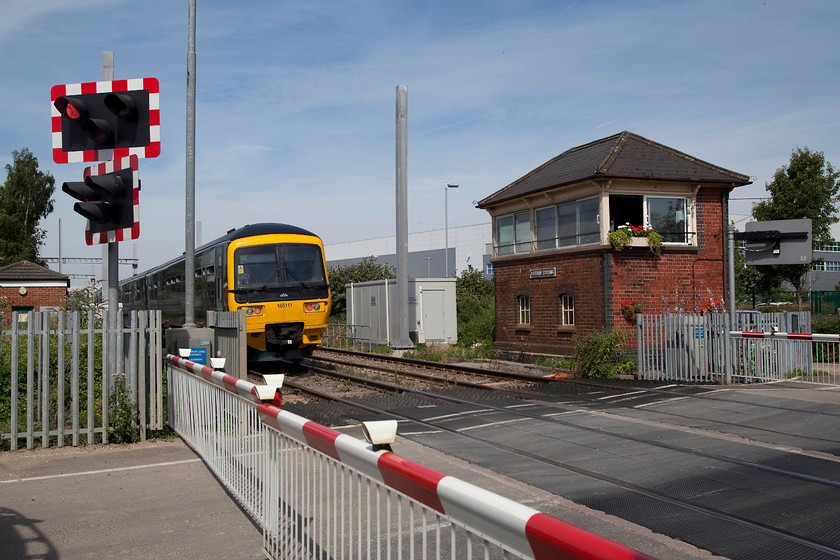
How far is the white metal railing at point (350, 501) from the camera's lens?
2107 mm

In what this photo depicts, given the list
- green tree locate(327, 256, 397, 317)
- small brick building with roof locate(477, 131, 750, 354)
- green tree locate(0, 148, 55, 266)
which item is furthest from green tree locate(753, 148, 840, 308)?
green tree locate(0, 148, 55, 266)

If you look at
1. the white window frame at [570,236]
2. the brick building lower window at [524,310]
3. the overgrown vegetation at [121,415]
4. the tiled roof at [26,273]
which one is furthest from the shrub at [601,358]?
the tiled roof at [26,273]

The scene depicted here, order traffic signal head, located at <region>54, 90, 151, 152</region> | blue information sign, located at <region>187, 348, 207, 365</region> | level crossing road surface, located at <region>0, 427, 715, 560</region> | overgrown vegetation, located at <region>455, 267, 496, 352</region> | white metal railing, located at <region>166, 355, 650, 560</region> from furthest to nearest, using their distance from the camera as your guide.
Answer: overgrown vegetation, located at <region>455, 267, 496, 352</region> < blue information sign, located at <region>187, 348, 207, 365</region> < traffic signal head, located at <region>54, 90, 151, 152</region> < level crossing road surface, located at <region>0, 427, 715, 560</region> < white metal railing, located at <region>166, 355, 650, 560</region>

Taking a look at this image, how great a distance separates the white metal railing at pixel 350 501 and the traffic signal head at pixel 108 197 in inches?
94.9

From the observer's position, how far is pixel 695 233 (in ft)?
63.1

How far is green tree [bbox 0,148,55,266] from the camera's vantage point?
46906 millimetres

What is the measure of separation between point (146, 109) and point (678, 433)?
753 centimetres

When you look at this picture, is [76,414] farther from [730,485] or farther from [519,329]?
[519,329]

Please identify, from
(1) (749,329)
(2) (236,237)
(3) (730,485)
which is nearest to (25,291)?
(2) (236,237)

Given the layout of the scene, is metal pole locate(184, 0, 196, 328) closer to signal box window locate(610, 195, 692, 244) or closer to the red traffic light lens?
the red traffic light lens

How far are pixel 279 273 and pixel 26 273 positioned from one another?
2194cm

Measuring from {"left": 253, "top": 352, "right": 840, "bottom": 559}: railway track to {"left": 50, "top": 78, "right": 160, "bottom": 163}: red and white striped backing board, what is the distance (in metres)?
4.63

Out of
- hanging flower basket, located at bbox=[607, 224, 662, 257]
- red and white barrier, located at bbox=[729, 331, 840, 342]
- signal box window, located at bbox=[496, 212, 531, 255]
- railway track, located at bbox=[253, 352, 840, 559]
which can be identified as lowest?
railway track, located at bbox=[253, 352, 840, 559]

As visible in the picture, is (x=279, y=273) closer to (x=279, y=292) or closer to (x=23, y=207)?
(x=279, y=292)
